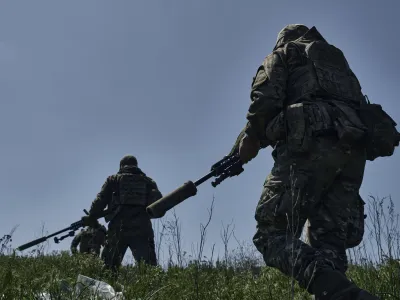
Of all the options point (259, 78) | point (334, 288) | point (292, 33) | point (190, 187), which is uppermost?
point (292, 33)

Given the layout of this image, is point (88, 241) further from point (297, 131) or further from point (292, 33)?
point (297, 131)

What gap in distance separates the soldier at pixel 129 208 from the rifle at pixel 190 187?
3.55m

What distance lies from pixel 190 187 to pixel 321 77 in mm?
1772

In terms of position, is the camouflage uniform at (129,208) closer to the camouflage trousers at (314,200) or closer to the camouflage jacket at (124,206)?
the camouflage jacket at (124,206)

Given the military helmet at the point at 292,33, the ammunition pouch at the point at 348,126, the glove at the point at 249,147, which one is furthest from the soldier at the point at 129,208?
the ammunition pouch at the point at 348,126

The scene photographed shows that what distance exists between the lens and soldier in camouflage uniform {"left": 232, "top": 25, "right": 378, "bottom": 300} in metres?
3.03

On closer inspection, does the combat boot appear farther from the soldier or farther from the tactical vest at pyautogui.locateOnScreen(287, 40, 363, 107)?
the soldier

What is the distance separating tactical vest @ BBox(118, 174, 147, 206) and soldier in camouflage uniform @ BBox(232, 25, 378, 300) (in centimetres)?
481

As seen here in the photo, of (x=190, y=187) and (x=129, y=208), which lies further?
(x=129, y=208)

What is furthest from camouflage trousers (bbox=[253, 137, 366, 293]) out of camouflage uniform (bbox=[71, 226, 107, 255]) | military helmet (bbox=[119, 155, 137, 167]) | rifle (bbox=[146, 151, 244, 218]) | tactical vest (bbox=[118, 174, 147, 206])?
camouflage uniform (bbox=[71, 226, 107, 255])

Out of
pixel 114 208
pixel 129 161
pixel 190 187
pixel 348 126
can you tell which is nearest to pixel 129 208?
pixel 114 208

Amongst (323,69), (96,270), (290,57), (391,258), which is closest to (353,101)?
(323,69)

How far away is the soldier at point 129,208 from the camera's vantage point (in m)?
7.98

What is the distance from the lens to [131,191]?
26.3 feet
